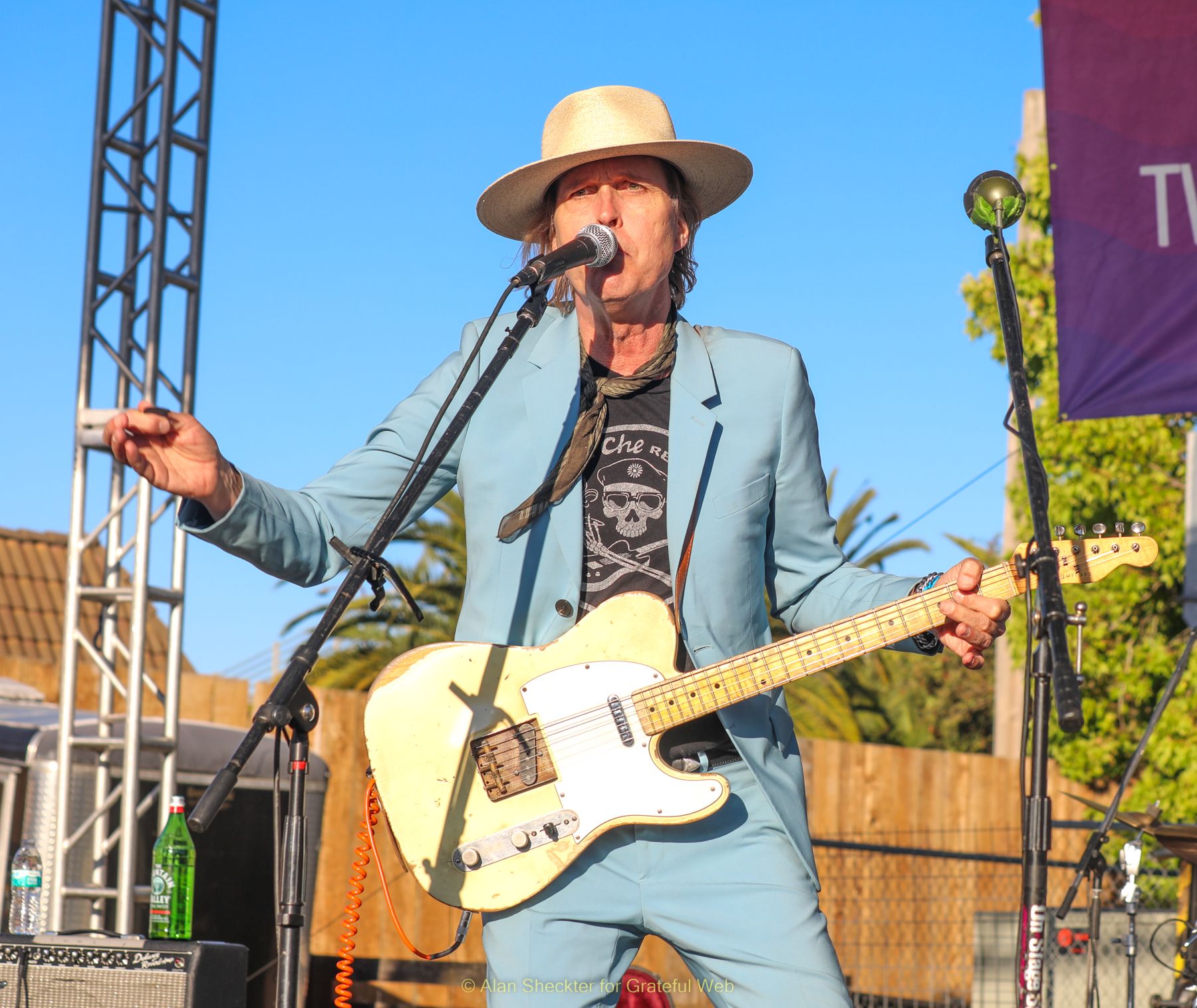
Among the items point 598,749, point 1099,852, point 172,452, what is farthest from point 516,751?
point 1099,852

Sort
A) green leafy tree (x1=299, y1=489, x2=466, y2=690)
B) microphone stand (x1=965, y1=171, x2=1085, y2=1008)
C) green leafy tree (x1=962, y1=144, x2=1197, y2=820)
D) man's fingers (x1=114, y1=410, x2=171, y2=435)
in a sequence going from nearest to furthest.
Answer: microphone stand (x1=965, y1=171, x2=1085, y2=1008) < man's fingers (x1=114, y1=410, x2=171, y2=435) < green leafy tree (x1=962, y1=144, x2=1197, y2=820) < green leafy tree (x1=299, y1=489, x2=466, y2=690)

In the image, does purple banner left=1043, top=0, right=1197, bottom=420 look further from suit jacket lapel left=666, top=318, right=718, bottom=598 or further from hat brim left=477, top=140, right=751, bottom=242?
suit jacket lapel left=666, top=318, right=718, bottom=598

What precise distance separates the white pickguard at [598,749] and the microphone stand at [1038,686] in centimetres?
65

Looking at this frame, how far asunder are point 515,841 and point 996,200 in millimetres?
1525

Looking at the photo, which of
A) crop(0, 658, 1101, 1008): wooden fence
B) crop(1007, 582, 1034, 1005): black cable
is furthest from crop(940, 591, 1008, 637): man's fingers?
crop(0, 658, 1101, 1008): wooden fence

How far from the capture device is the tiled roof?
711 inches

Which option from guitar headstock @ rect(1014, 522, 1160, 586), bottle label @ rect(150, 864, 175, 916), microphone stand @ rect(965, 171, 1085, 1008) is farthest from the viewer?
bottle label @ rect(150, 864, 175, 916)

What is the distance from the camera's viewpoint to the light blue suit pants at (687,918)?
8.50 feet

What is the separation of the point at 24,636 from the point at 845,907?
11.9 m

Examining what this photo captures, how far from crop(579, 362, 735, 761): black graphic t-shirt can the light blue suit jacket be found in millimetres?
42

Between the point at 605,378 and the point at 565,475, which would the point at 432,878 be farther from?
the point at 605,378

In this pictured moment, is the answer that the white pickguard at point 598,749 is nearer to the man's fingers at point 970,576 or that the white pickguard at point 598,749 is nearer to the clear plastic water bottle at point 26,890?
the man's fingers at point 970,576

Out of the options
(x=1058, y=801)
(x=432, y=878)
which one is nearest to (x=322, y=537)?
(x=432, y=878)

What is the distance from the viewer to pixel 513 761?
2.83m
